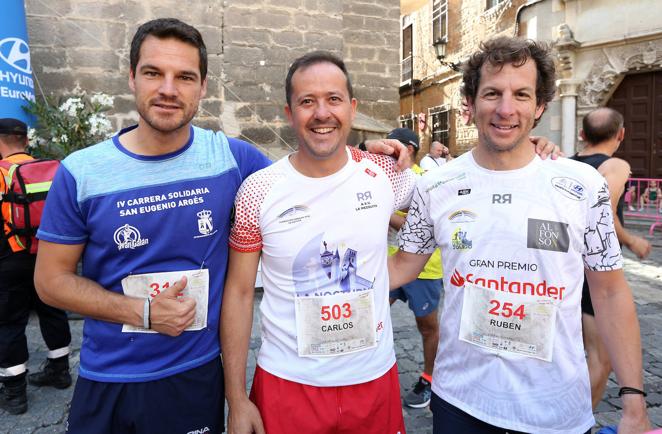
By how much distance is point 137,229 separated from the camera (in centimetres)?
165

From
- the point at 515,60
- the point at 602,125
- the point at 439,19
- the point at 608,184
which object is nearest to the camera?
the point at 515,60

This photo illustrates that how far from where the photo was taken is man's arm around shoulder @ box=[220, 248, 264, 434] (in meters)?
1.76

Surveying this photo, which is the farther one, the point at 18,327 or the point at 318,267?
the point at 18,327

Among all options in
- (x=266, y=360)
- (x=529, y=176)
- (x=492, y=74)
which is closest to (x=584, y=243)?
(x=529, y=176)

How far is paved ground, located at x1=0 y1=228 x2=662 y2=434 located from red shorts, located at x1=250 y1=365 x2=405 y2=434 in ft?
4.53

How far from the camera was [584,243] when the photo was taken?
1.61 m

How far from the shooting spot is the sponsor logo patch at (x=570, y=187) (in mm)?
1586

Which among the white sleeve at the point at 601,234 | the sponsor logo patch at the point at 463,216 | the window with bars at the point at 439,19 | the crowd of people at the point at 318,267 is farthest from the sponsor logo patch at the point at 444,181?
the window with bars at the point at 439,19

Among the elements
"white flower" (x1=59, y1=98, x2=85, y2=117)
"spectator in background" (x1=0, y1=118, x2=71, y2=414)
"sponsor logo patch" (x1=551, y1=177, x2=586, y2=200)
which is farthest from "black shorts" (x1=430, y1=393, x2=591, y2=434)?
"white flower" (x1=59, y1=98, x2=85, y2=117)

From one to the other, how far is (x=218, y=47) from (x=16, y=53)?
7.56 ft

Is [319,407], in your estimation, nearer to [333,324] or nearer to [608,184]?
[333,324]

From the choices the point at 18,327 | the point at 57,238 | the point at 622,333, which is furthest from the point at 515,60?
the point at 18,327

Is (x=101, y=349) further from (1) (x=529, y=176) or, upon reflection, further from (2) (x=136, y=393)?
(1) (x=529, y=176)

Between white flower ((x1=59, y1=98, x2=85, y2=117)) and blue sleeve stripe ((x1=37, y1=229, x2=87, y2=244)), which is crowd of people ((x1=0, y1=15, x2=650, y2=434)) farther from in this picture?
white flower ((x1=59, y1=98, x2=85, y2=117))
